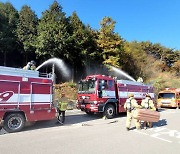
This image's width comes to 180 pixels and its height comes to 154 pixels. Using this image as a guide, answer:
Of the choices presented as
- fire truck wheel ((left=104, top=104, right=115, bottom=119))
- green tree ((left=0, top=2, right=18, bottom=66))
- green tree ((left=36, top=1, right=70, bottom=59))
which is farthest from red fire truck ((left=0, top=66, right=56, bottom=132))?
green tree ((left=0, top=2, right=18, bottom=66))

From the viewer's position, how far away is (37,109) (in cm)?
1072

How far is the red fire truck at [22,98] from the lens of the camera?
9.73 metres

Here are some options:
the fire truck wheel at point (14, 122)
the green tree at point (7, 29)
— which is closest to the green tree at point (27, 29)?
the green tree at point (7, 29)

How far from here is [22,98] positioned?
10.2 m

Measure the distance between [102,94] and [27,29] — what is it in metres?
19.5

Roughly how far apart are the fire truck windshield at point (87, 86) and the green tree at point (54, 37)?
12.3 meters

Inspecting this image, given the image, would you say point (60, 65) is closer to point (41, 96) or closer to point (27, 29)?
point (27, 29)

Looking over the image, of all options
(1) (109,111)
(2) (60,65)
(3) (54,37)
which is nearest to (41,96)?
(1) (109,111)

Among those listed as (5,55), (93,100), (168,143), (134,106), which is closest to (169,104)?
(93,100)

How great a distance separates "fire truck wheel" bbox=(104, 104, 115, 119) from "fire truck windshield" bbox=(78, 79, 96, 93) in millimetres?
1518

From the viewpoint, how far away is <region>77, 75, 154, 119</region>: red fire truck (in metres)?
14.0

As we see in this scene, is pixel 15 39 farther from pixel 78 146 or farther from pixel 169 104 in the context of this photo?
pixel 78 146

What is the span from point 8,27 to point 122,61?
1545cm

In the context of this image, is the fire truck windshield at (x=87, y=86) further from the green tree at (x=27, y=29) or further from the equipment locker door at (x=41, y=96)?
the green tree at (x=27, y=29)
